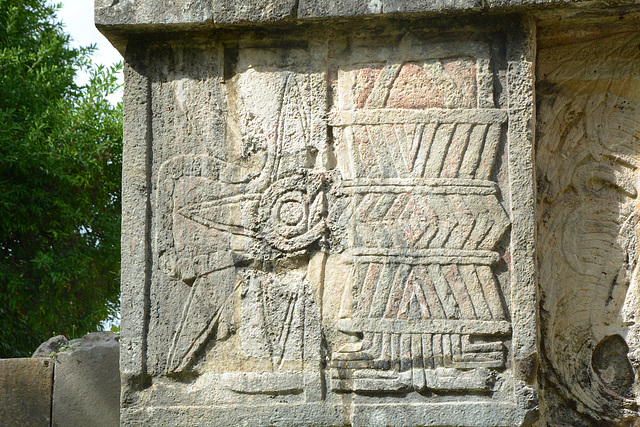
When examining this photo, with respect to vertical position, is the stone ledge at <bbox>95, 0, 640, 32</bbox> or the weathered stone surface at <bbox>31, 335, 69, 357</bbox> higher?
the stone ledge at <bbox>95, 0, 640, 32</bbox>

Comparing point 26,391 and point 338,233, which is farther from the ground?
point 338,233

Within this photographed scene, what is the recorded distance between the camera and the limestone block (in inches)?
157

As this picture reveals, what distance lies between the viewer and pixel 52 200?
5812 mm

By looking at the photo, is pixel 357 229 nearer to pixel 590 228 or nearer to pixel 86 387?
pixel 590 228

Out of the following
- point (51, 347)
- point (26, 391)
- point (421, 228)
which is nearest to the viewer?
point (421, 228)

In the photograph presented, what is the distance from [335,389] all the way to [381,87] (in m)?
1.43

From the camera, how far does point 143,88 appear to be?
3.27m

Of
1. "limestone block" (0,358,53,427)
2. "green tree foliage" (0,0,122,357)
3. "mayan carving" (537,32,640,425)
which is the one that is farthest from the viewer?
"green tree foliage" (0,0,122,357)

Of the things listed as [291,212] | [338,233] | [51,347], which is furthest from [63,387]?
[338,233]

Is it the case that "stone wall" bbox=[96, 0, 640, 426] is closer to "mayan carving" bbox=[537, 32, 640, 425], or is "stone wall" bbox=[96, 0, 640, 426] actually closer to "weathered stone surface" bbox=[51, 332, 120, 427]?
"mayan carving" bbox=[537, 32, 640, 425]

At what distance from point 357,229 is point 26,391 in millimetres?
2406

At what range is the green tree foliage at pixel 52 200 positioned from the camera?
5656mm

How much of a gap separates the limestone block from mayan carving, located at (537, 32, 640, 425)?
2932mm

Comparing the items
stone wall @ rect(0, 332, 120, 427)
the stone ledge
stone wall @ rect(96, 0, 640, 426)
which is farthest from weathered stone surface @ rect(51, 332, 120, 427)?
the stone ledge
